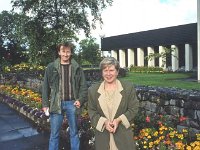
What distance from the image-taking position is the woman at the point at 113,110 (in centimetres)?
414

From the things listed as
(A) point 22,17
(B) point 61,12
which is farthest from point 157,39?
(A) point 22,17

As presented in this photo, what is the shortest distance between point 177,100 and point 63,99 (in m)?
2.82

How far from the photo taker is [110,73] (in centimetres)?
414

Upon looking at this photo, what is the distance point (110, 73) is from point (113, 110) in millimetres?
435

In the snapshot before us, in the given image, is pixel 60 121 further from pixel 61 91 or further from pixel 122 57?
pixel 122 57

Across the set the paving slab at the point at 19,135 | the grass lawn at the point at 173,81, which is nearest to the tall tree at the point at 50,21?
the grass lawn at the point at 173,81

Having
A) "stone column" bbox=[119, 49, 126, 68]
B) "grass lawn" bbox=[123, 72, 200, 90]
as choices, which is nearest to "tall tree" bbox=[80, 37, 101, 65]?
"stone column" bbox=[119, 49, 126, 68]

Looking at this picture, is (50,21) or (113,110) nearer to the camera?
(113,110)

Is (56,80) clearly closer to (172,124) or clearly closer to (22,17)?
(172,124)

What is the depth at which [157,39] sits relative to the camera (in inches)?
1631

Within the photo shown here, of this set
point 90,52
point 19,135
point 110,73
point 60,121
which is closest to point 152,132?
point 60,121

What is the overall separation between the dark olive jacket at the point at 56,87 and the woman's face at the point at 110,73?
5.61 feet

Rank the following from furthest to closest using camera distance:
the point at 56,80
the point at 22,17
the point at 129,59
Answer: the point at 129,59 → the point at 22,17 → the point at 56,80

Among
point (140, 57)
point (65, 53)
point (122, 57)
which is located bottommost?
point (65, 53)
